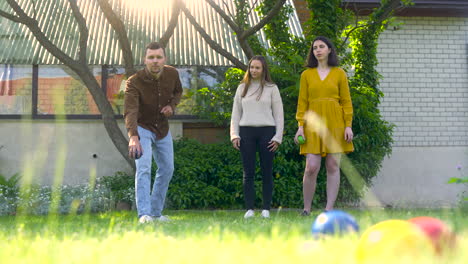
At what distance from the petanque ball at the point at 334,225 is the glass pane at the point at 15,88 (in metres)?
7.37

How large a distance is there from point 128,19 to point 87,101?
1.76m

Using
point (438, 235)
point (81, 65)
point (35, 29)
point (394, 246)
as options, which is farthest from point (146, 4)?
point (394, 246)

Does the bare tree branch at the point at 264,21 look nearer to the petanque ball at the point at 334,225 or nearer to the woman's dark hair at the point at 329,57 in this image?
the woman's dark hair at the point at 329,57

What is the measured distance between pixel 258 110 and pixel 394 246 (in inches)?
137

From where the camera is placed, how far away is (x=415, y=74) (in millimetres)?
9898

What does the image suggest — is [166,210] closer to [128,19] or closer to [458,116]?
[128,19]

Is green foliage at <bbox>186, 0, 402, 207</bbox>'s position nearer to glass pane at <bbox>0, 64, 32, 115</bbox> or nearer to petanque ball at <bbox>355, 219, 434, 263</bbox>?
glass pane at <bbox>0, 64, 32, 115</bbox>

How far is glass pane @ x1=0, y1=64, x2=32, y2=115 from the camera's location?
354 inches

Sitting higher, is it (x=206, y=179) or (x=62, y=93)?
(x=62, y=93)

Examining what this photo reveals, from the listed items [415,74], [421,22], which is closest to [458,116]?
[415,74]

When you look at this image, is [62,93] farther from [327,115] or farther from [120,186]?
[327,115]

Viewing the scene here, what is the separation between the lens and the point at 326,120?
Result: 518 cm

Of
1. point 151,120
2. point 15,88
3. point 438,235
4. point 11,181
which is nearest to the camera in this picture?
point 438,235

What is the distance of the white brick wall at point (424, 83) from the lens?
9.81 metres
